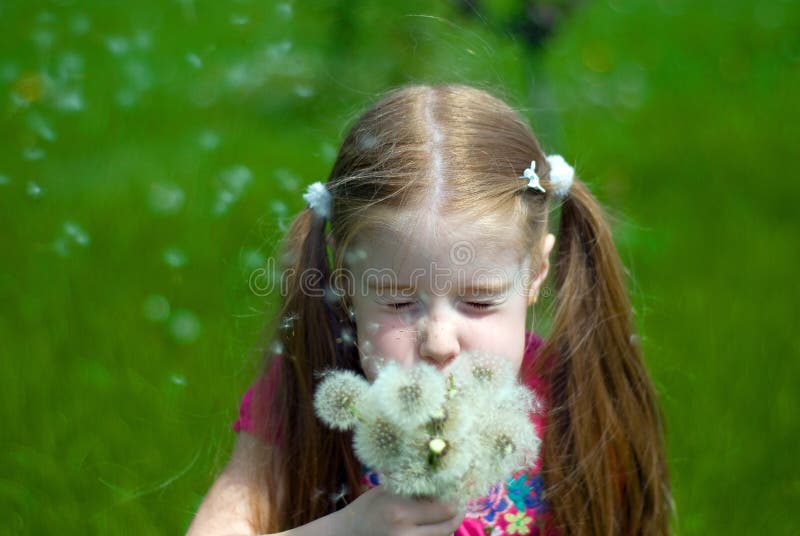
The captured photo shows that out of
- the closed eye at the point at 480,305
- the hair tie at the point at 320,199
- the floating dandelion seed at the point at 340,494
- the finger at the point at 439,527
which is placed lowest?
the finger at the point at 439,527

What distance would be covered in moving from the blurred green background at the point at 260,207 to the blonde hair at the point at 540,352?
198mm

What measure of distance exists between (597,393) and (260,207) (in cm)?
227

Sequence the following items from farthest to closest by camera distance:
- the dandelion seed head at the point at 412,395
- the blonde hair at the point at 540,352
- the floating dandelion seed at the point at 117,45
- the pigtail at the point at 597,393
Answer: the floating dandelion seed at the point at 117,45 < the pigtail at the point at 597,393 < the blonde hair at the point at 540,352 < the dandelion seed head at the point at 412,395

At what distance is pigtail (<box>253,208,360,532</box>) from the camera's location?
7.10 ft

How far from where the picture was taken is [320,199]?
83.4 inches

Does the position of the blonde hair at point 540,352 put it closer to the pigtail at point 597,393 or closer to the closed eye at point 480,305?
the pigtail at point 597,393

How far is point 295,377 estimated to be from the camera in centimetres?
221

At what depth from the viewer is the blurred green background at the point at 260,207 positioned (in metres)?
2.75

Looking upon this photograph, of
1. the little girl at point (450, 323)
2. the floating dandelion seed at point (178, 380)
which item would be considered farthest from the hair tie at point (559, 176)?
the floating dandelion seed at point (178, 380)

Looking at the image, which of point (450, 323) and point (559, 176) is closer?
point (450, 323)

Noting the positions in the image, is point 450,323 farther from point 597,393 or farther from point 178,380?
point 178,380

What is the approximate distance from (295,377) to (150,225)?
7.60 feet

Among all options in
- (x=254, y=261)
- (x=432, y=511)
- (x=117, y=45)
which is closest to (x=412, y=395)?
(x=432, y=511)

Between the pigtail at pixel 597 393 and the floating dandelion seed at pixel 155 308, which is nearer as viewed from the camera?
the pigtail at pixel 597 393
